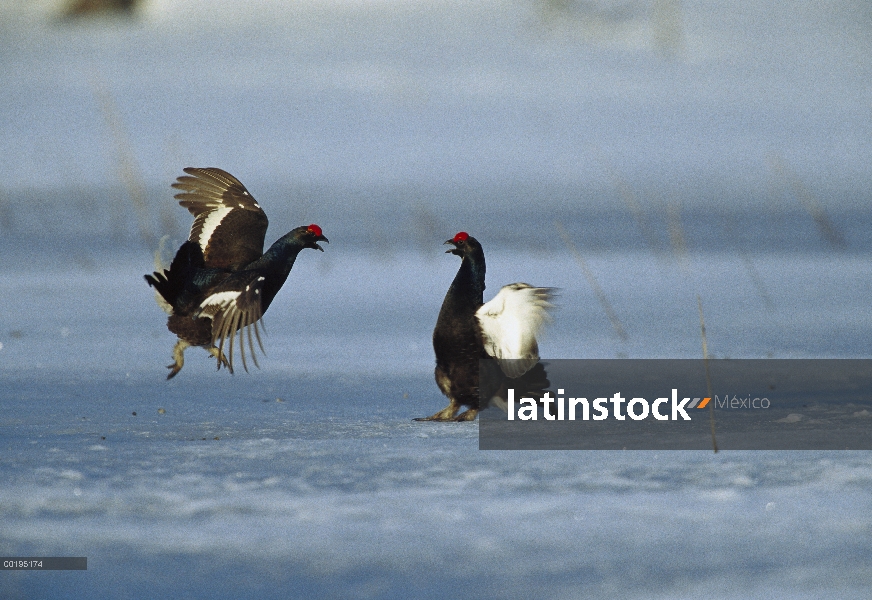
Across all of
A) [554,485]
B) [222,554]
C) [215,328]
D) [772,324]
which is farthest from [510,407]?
[772,324]

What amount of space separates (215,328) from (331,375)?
1.00 metres

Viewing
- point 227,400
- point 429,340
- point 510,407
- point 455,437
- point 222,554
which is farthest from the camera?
point 429,340

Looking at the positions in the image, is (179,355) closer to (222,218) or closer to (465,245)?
(222,218)

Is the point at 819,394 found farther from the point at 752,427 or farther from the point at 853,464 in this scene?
the point at 853,464

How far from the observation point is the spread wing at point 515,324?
13.2ft

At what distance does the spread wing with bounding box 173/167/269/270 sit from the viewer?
198 inches

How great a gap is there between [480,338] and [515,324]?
0.21 metres

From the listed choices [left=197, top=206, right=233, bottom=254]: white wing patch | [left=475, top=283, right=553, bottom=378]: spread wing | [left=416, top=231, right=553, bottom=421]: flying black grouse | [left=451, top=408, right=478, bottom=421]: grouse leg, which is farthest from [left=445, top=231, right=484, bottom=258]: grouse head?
[left=197, top=206, right=233, bottom=254]: white wing patch

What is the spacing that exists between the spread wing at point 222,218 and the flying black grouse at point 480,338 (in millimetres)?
1128

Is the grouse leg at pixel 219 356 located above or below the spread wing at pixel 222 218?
below

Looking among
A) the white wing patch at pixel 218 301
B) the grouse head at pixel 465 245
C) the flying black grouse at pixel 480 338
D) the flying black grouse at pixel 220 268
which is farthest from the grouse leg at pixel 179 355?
the grouse head at pixel 465 245

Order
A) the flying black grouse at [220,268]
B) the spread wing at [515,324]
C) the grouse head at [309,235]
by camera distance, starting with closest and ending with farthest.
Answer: the spread wing at [515,324], the flying black grouse at [220,268], the grouse head at [309,235]

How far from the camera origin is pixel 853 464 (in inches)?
144

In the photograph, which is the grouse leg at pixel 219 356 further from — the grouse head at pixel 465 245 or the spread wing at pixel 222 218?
the grouse head at pixel 465 245
